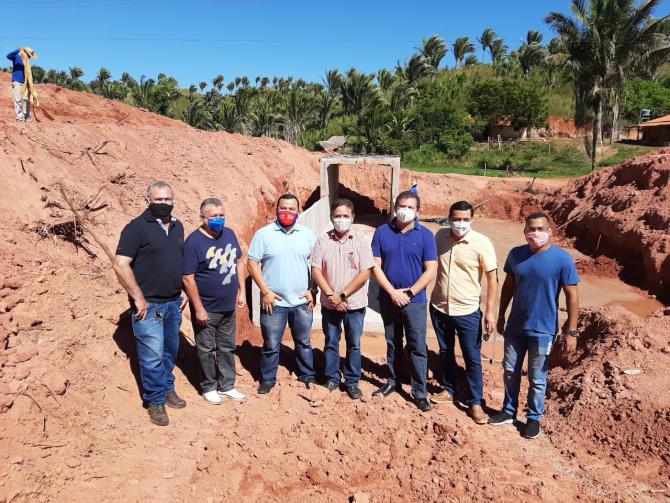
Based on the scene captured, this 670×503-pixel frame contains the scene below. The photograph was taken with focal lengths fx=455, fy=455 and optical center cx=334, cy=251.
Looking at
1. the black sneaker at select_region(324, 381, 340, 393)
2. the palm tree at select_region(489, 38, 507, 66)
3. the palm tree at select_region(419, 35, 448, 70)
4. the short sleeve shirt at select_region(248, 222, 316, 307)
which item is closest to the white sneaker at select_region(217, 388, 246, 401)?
the black sneaker at select_region(324, 381, 340, 393)

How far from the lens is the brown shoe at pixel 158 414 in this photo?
395cm

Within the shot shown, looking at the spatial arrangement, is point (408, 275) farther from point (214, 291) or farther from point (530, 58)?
point (530, 58)

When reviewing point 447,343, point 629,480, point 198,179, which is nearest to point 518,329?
point 447,343

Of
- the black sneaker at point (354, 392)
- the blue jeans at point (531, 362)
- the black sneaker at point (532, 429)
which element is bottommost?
the black sneaker at point (532, 429)

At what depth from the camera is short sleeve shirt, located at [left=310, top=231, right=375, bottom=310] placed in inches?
169

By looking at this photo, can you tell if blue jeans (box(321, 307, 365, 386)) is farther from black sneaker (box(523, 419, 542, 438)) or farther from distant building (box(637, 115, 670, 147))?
distant building (box(637, 115, 670, 147))

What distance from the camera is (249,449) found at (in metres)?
3.83

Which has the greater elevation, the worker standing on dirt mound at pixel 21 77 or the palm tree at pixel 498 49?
the palm tree at pixel 498 49

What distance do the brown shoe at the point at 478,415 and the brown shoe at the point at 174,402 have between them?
2733mm

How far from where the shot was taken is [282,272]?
4395 millimetres

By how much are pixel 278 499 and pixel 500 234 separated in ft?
49.7

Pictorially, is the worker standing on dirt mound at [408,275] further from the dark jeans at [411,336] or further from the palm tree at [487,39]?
the palm tree at [487,39]

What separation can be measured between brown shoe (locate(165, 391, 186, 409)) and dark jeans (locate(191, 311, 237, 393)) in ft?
0.86

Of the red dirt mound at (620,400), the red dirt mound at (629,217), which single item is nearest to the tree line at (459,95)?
the red dirt mound at (629,217)
